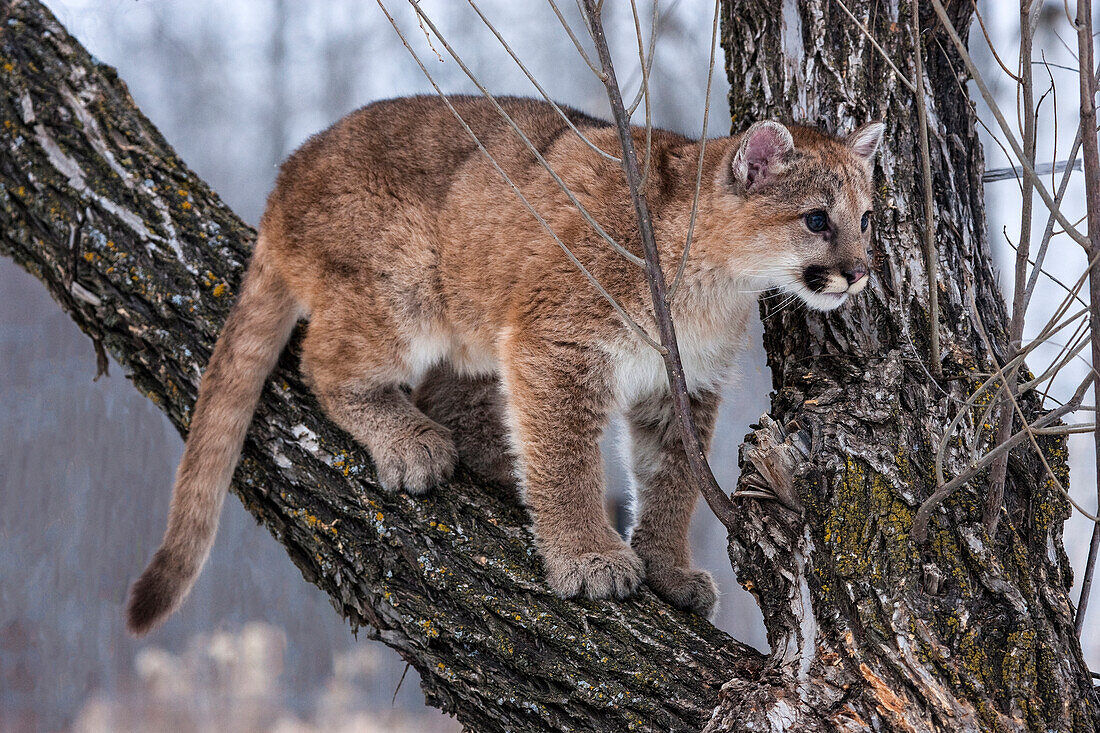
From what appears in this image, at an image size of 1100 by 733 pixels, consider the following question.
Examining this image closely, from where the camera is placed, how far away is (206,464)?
112 inches

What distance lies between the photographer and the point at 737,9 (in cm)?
318

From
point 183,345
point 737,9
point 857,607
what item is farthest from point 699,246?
point 183,345

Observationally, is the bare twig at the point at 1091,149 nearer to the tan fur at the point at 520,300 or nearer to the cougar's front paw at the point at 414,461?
the tan fur at the point at 520,300

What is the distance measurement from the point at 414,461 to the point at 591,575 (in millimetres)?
644

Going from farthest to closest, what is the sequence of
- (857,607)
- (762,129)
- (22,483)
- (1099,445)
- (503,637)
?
(22,483) < (762,129) < (503,637) < (857,607) < (1099,445)

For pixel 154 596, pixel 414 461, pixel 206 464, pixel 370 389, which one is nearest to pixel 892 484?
pixel 414 461

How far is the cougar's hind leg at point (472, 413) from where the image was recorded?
3.24 m

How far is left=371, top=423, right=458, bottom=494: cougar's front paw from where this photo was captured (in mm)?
2731

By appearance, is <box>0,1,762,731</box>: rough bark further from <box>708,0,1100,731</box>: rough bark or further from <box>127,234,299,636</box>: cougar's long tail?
<box>708,0,1100,731</box>: rough bark

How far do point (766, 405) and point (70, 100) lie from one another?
12.4ft

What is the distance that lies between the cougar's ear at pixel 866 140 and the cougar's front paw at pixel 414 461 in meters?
1.59

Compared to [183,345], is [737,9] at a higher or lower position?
higher

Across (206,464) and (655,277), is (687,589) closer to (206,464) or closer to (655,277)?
(655,277)

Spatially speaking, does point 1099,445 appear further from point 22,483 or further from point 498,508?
point 22,483
